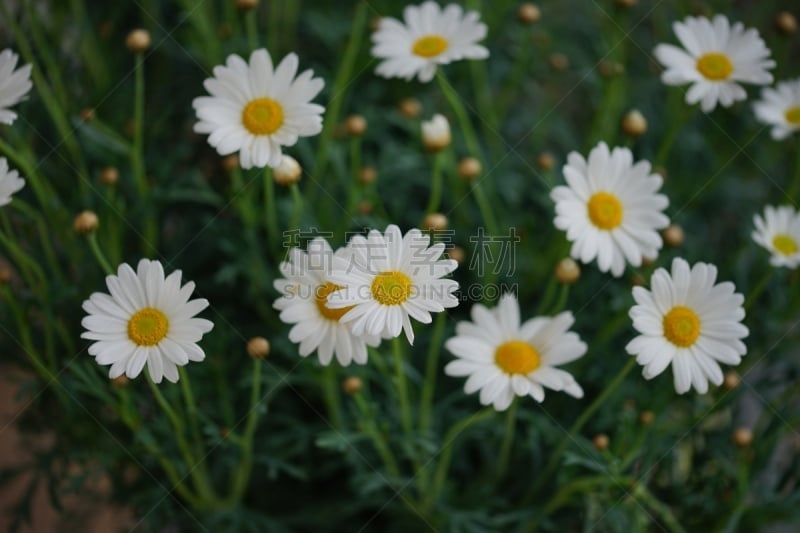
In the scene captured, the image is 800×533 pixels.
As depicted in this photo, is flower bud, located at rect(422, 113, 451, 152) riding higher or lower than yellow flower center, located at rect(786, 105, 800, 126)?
lower

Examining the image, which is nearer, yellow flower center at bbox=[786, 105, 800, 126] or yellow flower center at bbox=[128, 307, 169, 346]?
yellow flower center at bbox=[128, 307, 169, 346]

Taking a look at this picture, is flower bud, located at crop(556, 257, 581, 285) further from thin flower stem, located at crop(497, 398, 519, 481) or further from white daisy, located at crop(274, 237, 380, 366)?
white daisy, located at crop(274, 237, 380, 366)

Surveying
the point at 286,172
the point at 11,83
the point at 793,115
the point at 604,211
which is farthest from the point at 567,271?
the point at 11,83

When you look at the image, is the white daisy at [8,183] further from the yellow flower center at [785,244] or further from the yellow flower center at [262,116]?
the yellow flower center at [785,244]

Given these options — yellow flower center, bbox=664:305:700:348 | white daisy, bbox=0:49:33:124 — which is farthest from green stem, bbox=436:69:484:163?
white daisy, bbox=0:49:33:124

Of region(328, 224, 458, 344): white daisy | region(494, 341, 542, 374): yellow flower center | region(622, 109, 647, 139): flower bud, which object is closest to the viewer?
region(328, 224, 458, 344): white daisy

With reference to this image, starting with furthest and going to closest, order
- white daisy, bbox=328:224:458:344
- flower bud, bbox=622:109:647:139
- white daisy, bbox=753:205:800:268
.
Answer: flower bud, bbox=622:109:647:139, white daisy, bbox=753:205:800:268, white daisy, bbox=328:224:458:344

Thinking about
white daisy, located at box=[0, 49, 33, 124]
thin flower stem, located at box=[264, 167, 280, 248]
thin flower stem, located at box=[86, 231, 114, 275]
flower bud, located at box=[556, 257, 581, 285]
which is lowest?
thin flower stem, located at box=[86, 231, 114, 275]

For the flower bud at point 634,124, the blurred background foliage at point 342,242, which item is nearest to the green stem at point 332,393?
the blurred background foliage at point 342,242

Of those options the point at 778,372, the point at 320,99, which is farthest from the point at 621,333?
the point at 320,99
